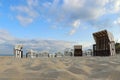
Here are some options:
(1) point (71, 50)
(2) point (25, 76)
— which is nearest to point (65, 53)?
(1) point (71, 50)

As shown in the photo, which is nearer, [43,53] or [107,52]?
[107,52]

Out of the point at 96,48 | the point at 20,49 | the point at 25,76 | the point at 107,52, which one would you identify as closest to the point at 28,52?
the point at 20,49

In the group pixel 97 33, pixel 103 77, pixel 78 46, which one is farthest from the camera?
pixel 78 46

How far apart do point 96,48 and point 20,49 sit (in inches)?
189

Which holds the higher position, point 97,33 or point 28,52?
point 97,33

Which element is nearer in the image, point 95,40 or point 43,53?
point 95,40

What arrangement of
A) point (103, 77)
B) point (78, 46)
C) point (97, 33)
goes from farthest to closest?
point (78, 46), point (97, 33), point (103, 77)

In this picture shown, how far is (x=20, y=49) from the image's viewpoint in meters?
17.2

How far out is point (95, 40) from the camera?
16969 millimetres

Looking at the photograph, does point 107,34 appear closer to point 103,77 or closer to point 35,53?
point 35,53

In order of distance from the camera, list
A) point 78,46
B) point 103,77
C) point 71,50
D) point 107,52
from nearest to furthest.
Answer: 1. point 103,77
2. point 107,52
3. point 78,46
4. point 71,50

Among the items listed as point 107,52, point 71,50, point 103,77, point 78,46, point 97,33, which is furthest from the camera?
point 71,50

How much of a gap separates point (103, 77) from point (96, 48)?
14073 millimetres

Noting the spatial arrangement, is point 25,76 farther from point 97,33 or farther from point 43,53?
point 43,53
